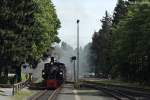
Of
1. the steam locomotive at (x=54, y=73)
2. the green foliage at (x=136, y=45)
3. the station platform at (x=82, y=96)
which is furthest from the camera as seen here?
the steam locomotive at (x=54, y=73)

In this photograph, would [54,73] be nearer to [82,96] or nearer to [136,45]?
[136,45]

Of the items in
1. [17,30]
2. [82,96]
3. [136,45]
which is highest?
[17,30]

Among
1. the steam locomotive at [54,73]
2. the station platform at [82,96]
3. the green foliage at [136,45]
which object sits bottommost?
the station platform at [82,96]

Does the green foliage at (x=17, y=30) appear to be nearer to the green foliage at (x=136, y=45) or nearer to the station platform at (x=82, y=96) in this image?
the station platform at (x=82, y=96)

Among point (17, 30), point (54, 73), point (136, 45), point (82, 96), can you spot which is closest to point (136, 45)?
point (136, 45)

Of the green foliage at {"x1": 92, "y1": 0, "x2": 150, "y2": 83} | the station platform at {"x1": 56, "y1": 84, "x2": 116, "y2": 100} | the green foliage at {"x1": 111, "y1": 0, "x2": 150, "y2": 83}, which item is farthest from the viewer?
the green foliage at {"x1": 92, "y1": 0, "x2": 150, "y2": 83}

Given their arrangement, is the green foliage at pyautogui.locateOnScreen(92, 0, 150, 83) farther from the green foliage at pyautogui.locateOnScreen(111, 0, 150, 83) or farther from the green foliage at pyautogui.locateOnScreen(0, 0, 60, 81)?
the green foliage at pyautogui.locateOnScreen(0, 0, 60, 81)

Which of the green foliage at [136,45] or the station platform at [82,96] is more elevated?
the green foliage at [136,45]

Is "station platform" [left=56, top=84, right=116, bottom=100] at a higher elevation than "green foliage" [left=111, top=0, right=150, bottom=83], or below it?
below

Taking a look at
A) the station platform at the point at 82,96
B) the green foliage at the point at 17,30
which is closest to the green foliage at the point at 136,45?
the station platform at the point at 82,96

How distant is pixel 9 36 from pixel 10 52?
1.70 metres

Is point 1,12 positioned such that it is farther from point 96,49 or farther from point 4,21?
point 96,49

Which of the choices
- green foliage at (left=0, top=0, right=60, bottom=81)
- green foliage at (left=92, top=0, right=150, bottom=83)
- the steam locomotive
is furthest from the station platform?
the steam locomotive

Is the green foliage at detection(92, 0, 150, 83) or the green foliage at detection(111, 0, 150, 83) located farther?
the green foliage at detection(92, 0, 150, 83)
